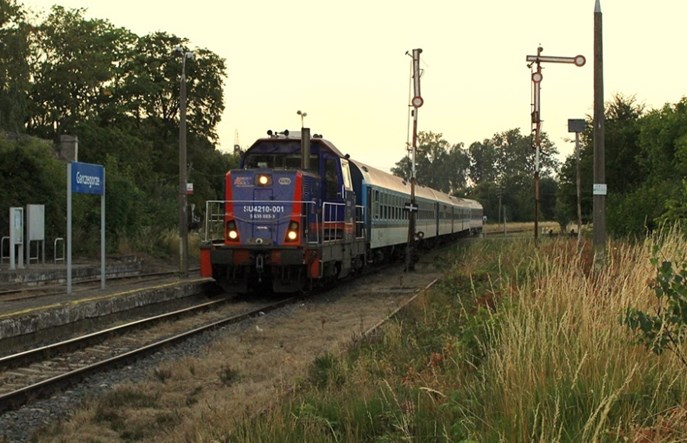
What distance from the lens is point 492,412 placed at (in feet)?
15.7

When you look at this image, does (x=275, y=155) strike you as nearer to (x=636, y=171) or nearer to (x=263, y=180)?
(x=263, y=180)

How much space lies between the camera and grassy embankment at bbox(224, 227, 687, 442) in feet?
14.5

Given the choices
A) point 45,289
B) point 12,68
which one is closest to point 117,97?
point 12,68

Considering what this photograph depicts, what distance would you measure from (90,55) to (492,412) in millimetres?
52761

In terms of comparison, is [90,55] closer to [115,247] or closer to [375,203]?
[115,247]

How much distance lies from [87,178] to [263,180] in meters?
4.10

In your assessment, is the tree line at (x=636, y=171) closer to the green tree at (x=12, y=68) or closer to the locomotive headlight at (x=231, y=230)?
the locomotive headlight at (x=231, y=230)

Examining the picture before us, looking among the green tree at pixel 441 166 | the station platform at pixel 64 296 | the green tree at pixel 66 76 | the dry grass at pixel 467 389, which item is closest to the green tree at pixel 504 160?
the green tree at pixel 441 166

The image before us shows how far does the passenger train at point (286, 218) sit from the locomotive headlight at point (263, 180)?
0.02 meters

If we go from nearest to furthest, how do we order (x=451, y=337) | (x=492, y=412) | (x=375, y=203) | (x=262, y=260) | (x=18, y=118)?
1. (x=492, y=412)
2. (x=451, y=337)
3. (x=262, y=260)
4. (x=375, y=203)
5. (x=18, y=118)

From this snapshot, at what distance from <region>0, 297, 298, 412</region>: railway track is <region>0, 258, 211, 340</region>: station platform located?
125 cm

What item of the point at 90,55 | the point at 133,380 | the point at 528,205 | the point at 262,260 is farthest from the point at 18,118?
the point at 528,205

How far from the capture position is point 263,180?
1739cm

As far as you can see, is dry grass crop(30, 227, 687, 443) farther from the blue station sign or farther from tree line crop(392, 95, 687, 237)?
the blue station sign
